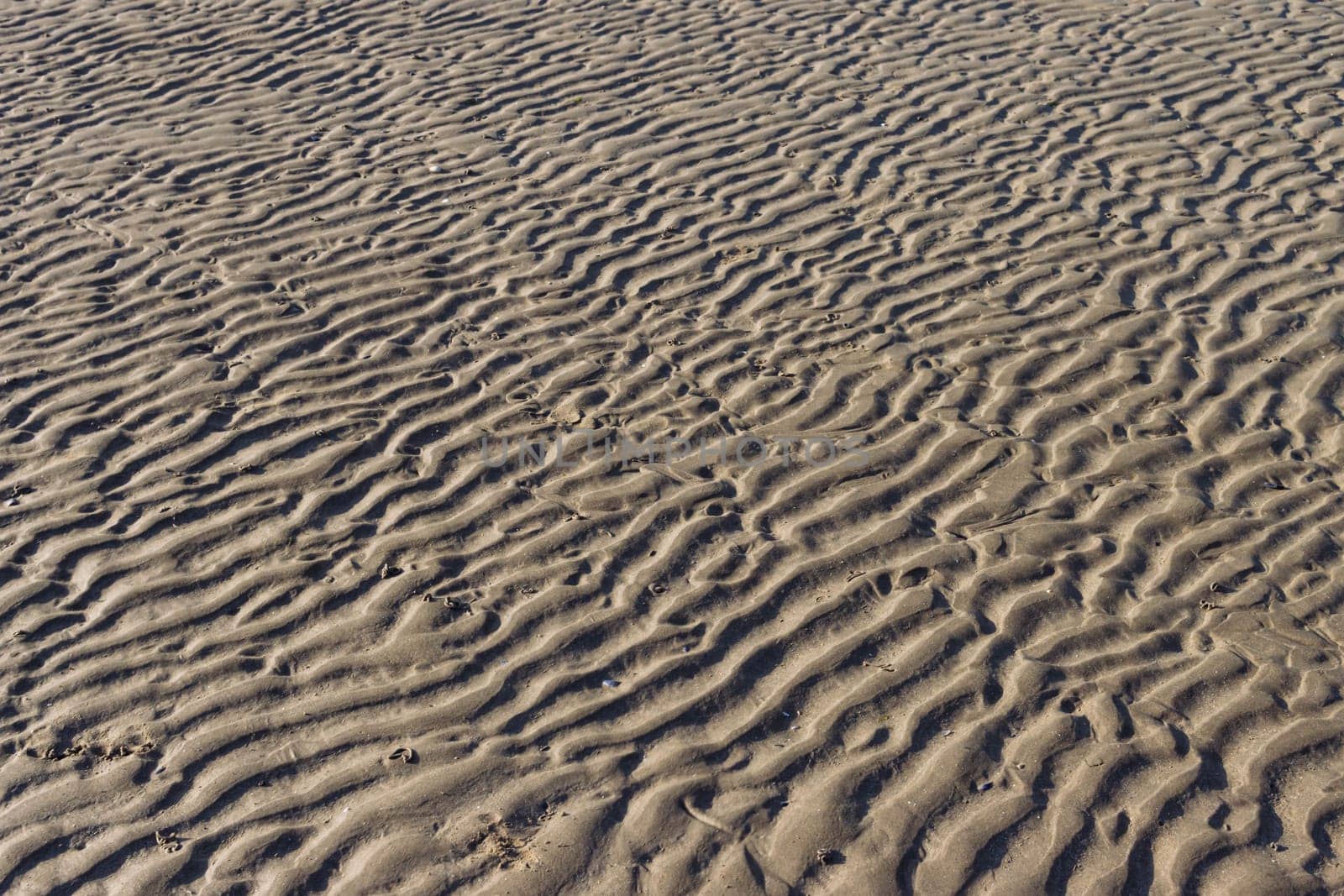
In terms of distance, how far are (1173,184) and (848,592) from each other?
469 centimetres

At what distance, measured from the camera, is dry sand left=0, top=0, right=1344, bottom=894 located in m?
4.10

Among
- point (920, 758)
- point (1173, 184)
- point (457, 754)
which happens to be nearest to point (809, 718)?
point (920, 758)

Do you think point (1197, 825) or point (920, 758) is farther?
point (920, 758)

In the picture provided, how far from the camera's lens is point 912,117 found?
8930 millimetres

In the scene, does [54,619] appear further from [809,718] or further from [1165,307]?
[1165,307]

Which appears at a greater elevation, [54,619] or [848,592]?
[54,619]

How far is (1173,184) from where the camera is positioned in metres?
8.00

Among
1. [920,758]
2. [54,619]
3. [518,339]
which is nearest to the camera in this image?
[920,758]

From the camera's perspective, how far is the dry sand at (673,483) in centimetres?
410

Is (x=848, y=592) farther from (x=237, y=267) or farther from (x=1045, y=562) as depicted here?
(x=237, y=267)

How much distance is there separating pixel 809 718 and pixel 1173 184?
17.6 feet

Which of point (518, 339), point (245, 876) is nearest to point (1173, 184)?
point (518, 339)

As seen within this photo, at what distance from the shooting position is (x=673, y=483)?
5543 mm

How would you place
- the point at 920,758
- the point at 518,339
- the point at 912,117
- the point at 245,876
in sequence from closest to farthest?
the point at 245,876 < the point at 920,758 < the point at 518,339 < the point at 912,117
